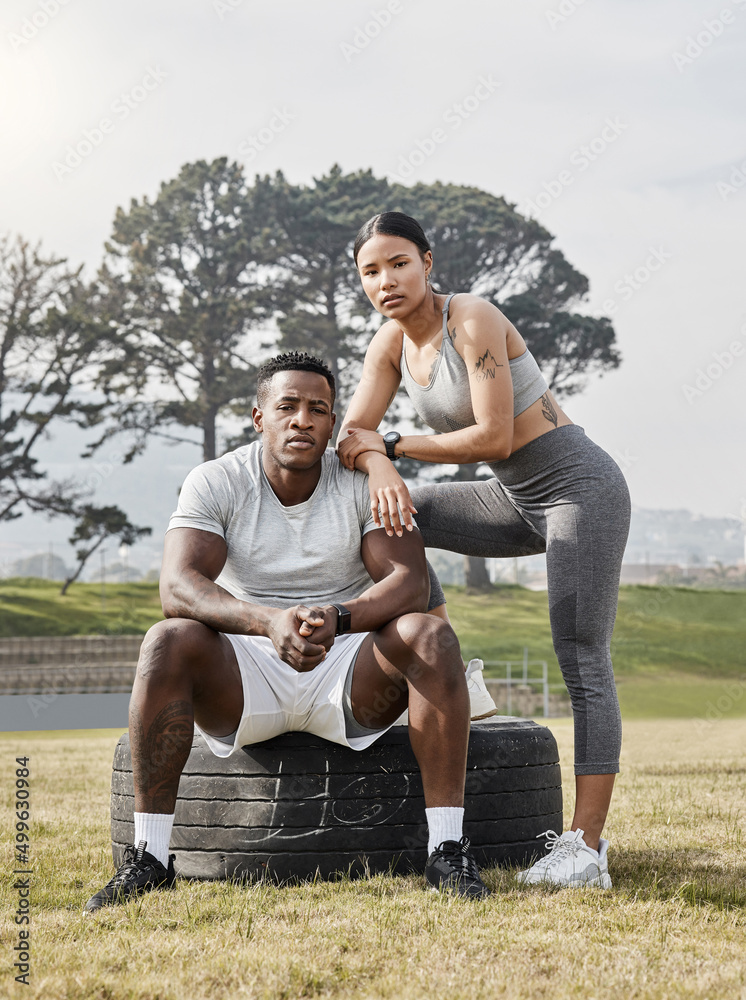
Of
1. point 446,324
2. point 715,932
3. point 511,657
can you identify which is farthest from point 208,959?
point 511,657

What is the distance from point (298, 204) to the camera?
29453mm

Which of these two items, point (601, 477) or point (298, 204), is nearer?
point (601, 477)

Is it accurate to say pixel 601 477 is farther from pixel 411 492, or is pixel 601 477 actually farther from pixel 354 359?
pixel 354 359

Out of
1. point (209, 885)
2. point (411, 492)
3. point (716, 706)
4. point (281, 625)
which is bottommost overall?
point (716, 706)

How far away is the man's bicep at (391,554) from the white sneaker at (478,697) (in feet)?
2.11

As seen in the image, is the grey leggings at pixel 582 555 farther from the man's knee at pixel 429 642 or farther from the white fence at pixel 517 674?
the white fence at pixel 517 674

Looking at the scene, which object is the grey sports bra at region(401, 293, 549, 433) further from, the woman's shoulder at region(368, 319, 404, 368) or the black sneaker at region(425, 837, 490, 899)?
the black sneaker at region(425, 837, 490, 899)

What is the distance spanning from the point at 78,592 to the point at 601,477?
27.4m

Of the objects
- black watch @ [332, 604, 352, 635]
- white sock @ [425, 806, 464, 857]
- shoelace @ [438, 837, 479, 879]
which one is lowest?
shoelace @ [438, 837, 479, 879]

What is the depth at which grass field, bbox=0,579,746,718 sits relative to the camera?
23.0 metres

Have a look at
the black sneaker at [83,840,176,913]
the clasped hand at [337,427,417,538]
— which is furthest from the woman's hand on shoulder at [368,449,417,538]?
the black sneaker at [83,840,176,913]

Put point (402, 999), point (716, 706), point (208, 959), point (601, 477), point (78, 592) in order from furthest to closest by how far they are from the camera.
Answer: point (78, 592), point (716, 706), point (601, 477), point (208, 959), point (402, 999)

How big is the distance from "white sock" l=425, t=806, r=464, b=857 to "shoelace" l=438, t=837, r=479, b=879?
18 mm

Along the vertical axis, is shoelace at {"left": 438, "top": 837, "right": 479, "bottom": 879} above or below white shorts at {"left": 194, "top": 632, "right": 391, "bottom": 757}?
below
